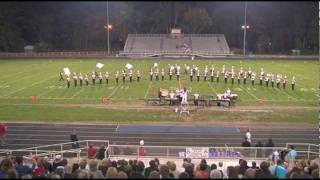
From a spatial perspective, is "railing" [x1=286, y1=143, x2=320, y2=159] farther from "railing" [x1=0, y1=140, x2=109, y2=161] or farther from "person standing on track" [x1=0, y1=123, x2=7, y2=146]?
"person standing on track" [x1=0, y1=123, x2=7, y2=146]

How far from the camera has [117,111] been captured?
2538 cm

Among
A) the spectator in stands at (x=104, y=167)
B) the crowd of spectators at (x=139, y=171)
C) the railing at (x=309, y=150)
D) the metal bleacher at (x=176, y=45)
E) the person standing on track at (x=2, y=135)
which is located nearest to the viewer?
the crowd of spectators at (x=139, y=171)

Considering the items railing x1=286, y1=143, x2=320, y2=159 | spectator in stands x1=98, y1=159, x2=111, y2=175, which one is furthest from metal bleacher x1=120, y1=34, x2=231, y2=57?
spectator in stands x1=98, y1=159, x2=111, y2=175

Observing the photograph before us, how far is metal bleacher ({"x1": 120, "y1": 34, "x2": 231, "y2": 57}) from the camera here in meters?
67.9

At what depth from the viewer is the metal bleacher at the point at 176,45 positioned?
67.9 m

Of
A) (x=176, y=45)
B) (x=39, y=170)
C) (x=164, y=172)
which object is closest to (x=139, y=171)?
(x=164, y=172)

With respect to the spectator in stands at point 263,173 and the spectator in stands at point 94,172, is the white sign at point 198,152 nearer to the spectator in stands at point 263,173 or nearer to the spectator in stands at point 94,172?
the spectator in stands at point 263,173

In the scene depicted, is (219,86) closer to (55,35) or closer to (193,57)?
(193,57)

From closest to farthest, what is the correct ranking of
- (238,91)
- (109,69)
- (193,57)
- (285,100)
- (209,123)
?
(209,123) → (285,100) → (238,91) → (109,69) → (193,57)

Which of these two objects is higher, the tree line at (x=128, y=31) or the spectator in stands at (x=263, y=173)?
the tree line at (x=128, y=31)

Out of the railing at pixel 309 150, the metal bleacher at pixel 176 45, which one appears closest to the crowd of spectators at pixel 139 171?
the railing at pixel 309 150

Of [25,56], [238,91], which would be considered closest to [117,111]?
[238,91]

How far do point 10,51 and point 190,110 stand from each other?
2087 inches

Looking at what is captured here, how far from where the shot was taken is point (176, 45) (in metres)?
72.0
